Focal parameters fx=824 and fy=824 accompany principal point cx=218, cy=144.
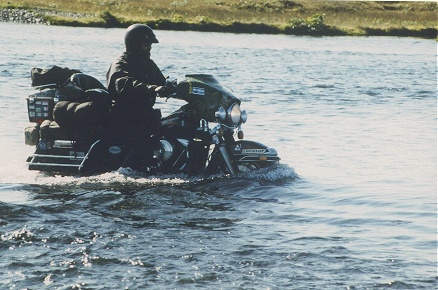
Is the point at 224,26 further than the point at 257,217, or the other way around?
the point at 224,26

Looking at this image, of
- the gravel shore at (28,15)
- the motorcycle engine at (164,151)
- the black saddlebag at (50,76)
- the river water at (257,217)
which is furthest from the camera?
the gravel shore at (28,15)

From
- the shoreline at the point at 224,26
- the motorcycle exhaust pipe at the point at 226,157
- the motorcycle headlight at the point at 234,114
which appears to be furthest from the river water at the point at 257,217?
the shoreline at the point at 224,26

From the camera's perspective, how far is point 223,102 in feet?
35.1

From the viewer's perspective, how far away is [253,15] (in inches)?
2594

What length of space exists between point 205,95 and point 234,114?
455mm

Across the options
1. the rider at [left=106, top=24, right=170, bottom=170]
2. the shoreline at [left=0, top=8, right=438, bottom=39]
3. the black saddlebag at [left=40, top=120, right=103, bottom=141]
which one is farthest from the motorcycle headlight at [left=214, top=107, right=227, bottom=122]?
the shoreline at [left=0, top=8, right=438, bottom=39]

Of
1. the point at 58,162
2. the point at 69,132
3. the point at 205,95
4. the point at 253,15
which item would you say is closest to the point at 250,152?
the point at 205,95

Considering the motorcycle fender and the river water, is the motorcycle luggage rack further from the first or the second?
the motorcycle fender

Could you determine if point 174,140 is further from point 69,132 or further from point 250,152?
point 69,132

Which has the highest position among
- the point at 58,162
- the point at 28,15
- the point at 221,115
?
the point at 221,115

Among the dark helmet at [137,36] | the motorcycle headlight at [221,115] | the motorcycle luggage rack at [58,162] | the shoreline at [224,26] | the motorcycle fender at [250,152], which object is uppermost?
the dark helmet at [137,36]

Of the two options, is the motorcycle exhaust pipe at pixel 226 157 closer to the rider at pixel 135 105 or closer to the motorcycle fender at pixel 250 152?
the motorcycle fender at pixel 250 152

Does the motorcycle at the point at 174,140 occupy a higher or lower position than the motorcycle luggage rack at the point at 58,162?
higher

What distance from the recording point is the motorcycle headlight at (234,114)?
417 inches
